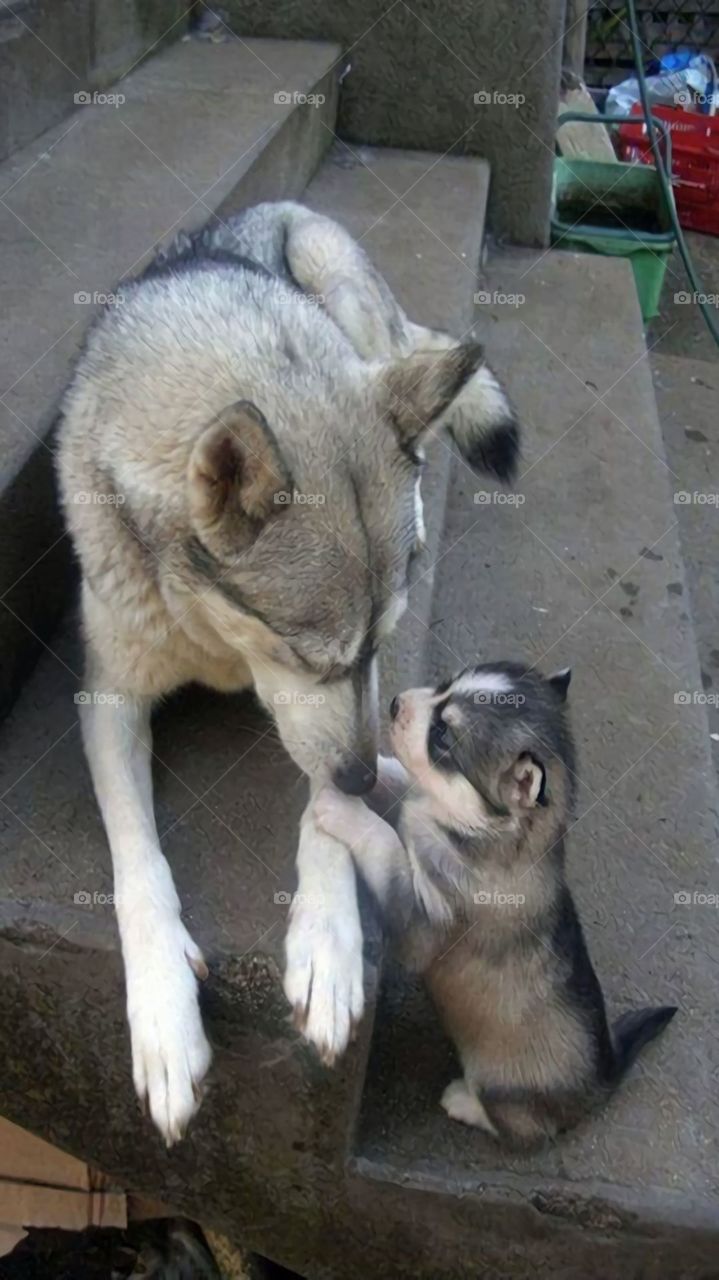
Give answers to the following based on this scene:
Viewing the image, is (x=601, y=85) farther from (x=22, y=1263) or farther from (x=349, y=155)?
(x=22, y=1263)

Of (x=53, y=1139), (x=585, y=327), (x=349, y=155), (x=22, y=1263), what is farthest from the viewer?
(x=349, y=155)

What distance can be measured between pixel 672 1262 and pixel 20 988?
1.54 meters

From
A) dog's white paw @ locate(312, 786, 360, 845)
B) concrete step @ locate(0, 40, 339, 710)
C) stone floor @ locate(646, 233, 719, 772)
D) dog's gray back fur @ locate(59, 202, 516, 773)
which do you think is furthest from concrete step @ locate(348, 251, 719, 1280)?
concrete step @ locate(0, 40, 339, 710)

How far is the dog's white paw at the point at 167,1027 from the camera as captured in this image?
6.70ft

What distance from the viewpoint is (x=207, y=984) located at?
2.17 meters

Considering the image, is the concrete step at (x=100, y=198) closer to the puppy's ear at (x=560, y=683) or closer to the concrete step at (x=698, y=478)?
the puppy's ear at (x=560, y=683)

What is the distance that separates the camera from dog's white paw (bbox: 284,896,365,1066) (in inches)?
82.0

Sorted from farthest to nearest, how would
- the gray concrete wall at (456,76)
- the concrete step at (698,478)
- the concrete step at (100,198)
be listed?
the gray concrete wall at (456,76) < the concrete step at (698,478) < the concrete step at (100,198)

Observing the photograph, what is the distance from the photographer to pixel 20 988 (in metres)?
2.27

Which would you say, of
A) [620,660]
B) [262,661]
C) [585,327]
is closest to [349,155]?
[585,327]

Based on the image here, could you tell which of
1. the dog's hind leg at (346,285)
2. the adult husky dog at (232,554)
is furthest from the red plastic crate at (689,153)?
the adult husky dog at (232,554)

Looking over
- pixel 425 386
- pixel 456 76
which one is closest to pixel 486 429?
pixel 425 386

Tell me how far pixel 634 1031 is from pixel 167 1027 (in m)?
1.10

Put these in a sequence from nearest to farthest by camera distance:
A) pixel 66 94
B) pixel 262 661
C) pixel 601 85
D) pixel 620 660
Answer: pixel 262 661 < pixel 620 660 < pixel 66 94 < pixel 601 85
